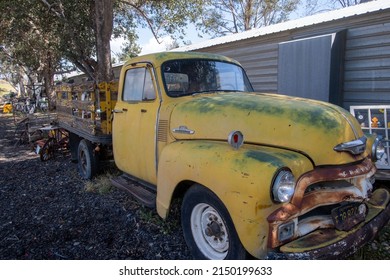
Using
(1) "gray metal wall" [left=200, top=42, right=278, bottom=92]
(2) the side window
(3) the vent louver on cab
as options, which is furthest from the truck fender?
(1) "gray metal wall" [left=200, top=42, right=278, bottom=92]

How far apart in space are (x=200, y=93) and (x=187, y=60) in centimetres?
53

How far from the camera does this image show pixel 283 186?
2.46m

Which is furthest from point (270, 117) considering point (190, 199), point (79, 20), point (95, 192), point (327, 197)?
point (79, 20)

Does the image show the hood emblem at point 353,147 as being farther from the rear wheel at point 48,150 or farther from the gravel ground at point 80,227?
the rear wheel at point 48,150

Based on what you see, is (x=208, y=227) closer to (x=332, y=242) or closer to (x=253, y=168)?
(x=253, y=168)

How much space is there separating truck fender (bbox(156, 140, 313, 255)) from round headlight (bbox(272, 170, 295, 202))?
44mm

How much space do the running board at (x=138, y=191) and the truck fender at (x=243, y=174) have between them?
0.86 metres

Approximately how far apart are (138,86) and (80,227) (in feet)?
6.60

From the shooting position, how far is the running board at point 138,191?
3.91m

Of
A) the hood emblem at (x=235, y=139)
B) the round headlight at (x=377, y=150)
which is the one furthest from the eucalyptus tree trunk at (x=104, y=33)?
the round headlight at (x=377, y=150)

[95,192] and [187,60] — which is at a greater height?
[187,60]

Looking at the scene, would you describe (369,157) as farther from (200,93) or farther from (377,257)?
(200,93)

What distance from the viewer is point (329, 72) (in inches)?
241

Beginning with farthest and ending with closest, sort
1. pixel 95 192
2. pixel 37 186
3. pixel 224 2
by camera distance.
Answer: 1. pixel 224 2
2. pixel 37 186
3. pixel 95 192
